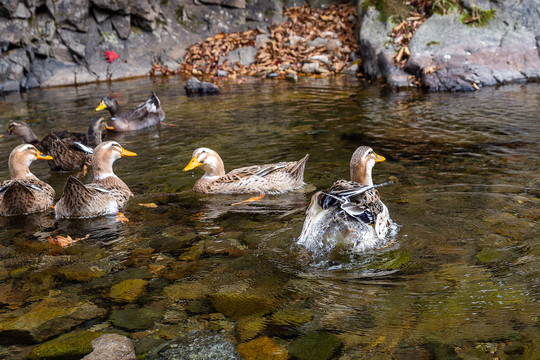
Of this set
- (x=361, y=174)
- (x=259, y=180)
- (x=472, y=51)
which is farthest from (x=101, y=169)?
(x=472, y=51)

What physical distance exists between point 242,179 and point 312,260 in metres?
2.83

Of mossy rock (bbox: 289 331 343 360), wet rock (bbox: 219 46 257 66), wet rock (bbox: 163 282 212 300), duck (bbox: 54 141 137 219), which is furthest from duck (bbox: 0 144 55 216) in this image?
wet rock (bbox: 219 46 257 66)

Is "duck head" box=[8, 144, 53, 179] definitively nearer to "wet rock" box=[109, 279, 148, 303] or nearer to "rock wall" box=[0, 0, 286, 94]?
"wet rock" box=[109, 279, 148, 303]

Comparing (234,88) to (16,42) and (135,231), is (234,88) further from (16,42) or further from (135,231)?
Result: (135,231)

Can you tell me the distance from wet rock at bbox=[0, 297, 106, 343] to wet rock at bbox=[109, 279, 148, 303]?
0.21m

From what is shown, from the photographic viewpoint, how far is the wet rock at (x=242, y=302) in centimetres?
434

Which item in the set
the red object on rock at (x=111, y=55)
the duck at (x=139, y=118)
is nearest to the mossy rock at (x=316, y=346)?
the duck at (x=139, y=118)

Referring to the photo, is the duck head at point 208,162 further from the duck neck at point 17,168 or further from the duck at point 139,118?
the duck at point 139,118

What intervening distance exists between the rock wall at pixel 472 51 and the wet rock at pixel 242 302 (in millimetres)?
11859

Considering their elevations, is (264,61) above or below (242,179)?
above

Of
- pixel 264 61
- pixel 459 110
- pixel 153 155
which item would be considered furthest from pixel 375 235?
pixel 264 61

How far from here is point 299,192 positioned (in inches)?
307

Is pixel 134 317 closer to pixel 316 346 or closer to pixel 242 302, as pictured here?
pixel 242 302

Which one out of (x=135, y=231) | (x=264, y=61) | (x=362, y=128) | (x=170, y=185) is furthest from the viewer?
(x=264, y=61)
